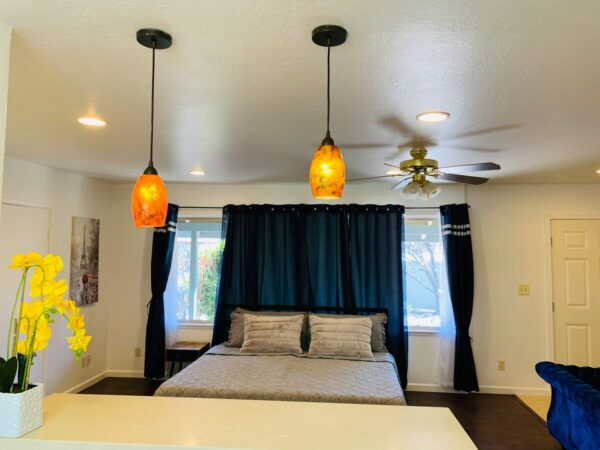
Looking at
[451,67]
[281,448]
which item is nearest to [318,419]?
[281,448]

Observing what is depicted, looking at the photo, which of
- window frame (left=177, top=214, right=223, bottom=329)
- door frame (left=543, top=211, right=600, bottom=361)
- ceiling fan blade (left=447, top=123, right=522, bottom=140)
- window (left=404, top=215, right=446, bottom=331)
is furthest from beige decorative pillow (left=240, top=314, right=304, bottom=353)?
door frame (left=543, top=211, right=600, bottom=361)

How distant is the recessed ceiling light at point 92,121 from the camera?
2.53m

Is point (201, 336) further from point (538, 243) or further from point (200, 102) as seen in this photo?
point (538, 243)

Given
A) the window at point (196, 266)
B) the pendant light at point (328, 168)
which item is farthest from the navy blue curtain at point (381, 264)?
the pendant light at point (328, 168)

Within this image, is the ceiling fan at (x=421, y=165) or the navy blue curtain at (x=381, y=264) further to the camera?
the navy blue curtain at (x=381, y=264)

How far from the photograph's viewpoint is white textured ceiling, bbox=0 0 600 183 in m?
1.38

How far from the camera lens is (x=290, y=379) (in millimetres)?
3297

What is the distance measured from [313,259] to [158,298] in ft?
5.85

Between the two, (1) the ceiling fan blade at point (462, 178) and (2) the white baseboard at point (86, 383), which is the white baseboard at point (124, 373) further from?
(1) the ceiling fan blade at point (462, 178)

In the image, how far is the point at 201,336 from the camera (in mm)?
5133

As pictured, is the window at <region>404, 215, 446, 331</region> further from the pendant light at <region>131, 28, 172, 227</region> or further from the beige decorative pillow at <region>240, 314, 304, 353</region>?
the pendant light at <region>131, 28, 172, 227</region>

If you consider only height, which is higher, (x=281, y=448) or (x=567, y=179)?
(x=567, y=179)

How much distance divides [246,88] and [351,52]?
582 mm

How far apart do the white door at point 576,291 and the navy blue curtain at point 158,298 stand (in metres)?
4.22
